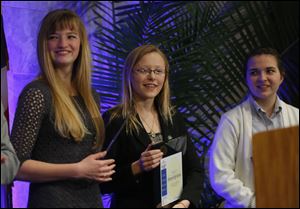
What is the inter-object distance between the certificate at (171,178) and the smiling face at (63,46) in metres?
0.62

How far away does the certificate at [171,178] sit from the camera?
2541 mm

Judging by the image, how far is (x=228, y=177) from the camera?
9.47ft

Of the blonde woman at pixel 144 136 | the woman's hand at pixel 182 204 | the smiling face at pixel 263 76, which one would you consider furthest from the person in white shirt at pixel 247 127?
the woman's hand at pixel 182 204

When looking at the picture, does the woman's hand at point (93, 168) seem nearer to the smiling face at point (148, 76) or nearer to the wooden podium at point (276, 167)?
the smiling face at point (148, 76)

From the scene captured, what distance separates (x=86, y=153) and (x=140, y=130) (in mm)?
444

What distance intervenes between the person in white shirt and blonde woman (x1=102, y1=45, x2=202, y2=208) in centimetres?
14

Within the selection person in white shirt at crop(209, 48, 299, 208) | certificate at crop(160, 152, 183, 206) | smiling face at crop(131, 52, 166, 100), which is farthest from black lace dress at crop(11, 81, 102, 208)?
person in white shirt at crop(209, 48, 299, 208)

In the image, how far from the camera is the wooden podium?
1688mm

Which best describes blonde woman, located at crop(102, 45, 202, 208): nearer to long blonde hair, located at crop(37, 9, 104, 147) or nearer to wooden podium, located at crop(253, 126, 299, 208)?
long blonde hair, located at crop(37, 9, 104, 147)

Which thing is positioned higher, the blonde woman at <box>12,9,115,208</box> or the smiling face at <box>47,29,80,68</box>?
the smiling face at <box>47,29,80,68</box>

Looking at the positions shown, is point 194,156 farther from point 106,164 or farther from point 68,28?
point 68,28

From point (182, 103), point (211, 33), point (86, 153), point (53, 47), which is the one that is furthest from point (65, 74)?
point (211, 33)

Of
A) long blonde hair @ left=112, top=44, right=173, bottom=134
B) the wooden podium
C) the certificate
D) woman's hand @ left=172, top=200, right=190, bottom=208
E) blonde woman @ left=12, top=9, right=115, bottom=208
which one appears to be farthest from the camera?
long blonde hair @ left=112, top=44, right=173, bottom=134

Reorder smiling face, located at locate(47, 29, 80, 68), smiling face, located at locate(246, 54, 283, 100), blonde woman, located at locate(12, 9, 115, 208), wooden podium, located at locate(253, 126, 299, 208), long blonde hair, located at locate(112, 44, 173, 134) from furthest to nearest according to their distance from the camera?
smiling face, located at locate(246, 54, 283, 100) → long blonde hair, located at locate(112, 44, 173, 134) → smiling face, located at locate(47, 29, 80, 68) → blonde woman, located at locate(12, 9, 115, 208) → wooden podium, located at locate(253, 126, 299, 208)
